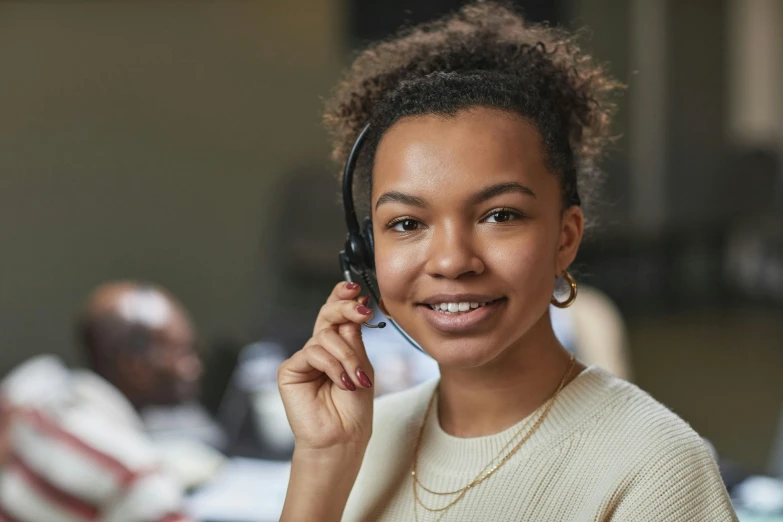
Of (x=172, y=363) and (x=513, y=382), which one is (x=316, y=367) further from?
(x=172, y=363)

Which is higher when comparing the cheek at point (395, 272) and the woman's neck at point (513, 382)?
the cheek at point (395, 272)

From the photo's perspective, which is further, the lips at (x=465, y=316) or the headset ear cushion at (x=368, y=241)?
the headset ear cushion at (x=368, y=241)

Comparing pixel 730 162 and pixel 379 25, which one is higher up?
pixel 379 25

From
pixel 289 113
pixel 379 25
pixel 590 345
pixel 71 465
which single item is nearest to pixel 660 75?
pixel 379 25

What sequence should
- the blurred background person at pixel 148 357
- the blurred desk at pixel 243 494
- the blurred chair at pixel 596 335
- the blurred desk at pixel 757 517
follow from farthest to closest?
the blurred chair at pixel 596 335 → the blurred background person at pixel 148 357 → the blurred desk at pixel 243 494 → the blurred desk at pixel 757 517

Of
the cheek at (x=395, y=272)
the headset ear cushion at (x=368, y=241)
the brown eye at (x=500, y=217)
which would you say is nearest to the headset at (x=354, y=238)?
the headset ear cushion at (x=368, y=241)

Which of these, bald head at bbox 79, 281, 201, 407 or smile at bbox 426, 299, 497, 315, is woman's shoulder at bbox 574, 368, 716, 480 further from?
bald head at bbox 79, 281, 201, 407

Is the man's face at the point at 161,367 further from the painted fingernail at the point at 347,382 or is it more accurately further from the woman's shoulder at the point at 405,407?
the painted fingernail at the point at 347,382

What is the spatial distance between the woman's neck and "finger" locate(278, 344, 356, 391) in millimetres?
136

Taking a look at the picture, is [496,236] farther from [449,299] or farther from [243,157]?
[243,157]

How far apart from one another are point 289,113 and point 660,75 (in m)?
3.22

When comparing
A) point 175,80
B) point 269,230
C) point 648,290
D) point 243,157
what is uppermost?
point 175,80

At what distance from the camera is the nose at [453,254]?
3.30ft

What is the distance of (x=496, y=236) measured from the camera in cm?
102
